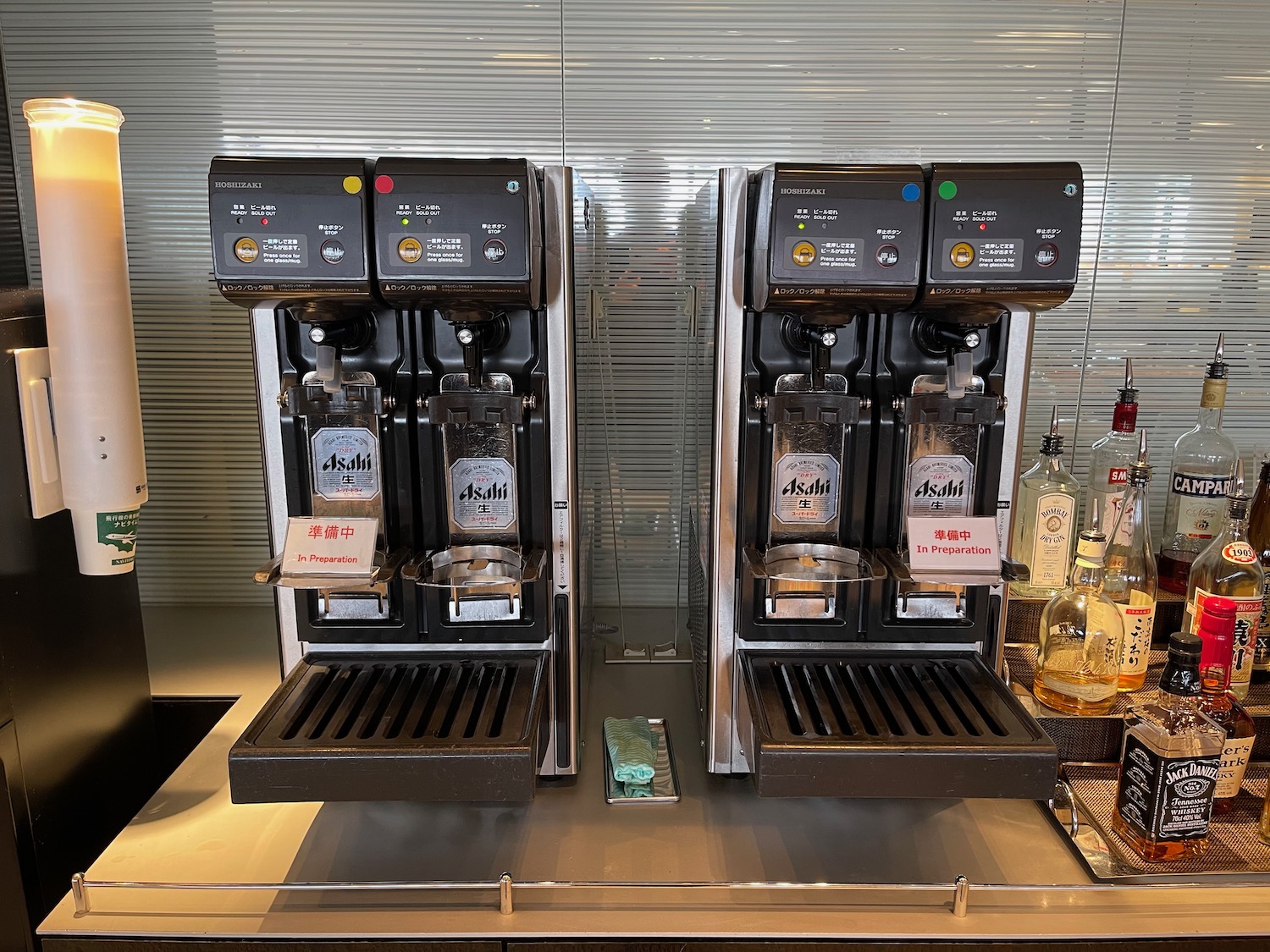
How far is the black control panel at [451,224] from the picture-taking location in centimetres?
99

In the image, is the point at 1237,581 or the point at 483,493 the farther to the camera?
A: the point at 1237,581

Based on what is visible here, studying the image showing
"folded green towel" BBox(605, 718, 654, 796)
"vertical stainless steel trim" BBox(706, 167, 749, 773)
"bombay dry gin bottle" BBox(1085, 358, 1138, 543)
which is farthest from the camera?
"bombay dry gin bottle" BBox(1085, 358, 1138, 543)

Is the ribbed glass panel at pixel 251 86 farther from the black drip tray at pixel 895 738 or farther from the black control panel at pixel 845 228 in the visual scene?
the black drip tray at pixel 895 738

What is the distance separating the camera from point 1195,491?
1543 millimetres

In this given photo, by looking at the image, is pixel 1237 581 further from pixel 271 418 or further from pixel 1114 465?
pixel 271 418

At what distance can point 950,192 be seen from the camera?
1004 mm

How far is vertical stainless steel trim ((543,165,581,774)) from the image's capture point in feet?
3.69

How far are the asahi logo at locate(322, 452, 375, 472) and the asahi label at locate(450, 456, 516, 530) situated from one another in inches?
4.7

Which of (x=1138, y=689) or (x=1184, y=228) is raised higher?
(x=1184, y=228)

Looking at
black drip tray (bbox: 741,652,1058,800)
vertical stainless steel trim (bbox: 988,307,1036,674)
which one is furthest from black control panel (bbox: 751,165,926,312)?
black drip tray (bbox: 741,652,1058,800)

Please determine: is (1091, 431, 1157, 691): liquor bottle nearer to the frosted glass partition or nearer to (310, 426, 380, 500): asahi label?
the frosted glass partition

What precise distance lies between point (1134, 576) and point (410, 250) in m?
1.27

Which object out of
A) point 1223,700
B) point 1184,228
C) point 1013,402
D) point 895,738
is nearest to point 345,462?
point 895,738

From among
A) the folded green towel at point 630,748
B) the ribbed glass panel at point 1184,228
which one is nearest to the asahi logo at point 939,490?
the folded green towel at point 630,748
